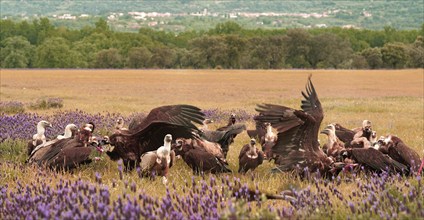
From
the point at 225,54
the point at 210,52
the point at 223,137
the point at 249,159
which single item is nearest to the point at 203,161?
the point at 249,159

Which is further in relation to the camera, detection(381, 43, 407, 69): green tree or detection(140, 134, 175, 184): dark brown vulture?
detection(381, 43, 407, 69): green tree

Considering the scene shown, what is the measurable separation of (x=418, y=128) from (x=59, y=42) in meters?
155

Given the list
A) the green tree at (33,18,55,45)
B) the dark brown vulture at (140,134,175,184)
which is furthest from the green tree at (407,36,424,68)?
the dark brown vulture at (140,134,175,184)

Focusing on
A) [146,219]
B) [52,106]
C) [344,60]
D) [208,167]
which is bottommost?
[344,60]

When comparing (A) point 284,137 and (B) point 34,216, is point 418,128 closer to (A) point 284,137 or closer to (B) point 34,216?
(A) point 284,137

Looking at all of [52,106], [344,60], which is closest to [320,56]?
[344,60]

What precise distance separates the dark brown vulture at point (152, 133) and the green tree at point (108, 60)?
131466mm

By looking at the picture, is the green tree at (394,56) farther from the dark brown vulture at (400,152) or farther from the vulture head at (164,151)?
the vulture head at (164,151)

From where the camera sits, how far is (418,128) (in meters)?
19.7

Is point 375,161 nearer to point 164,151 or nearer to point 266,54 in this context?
point 164,151

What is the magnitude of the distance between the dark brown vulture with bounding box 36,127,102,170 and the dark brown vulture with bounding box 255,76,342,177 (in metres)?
2.83

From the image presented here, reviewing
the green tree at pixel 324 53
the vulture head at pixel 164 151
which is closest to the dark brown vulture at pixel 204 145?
the vulture head at pixel 164 151

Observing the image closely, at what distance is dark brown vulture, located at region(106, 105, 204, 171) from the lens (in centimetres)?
963

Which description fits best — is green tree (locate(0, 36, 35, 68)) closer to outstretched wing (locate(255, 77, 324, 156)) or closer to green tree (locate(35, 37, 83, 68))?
green tree (locate(35, 37, 83, 68))
